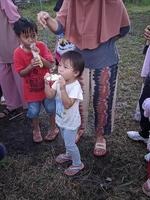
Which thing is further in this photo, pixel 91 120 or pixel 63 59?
pixel 91 120

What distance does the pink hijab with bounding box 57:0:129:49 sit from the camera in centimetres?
271

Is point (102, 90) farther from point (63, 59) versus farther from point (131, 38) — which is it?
point (131, 38)

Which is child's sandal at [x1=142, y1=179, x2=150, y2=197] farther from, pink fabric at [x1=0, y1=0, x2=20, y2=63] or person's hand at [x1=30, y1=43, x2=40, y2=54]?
pink fabric at [x1=0, y1=0, x2=20, y2=63]

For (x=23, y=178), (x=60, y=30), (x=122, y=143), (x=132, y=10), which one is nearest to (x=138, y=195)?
(x=122, y=143)

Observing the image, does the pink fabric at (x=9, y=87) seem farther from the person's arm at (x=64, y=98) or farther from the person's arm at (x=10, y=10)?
the person's arm at (x=64, y=98)

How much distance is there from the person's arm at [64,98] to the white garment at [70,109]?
1.7 inches

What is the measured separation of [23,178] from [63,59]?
3.63 ft

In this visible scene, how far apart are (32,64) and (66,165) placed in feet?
3.08

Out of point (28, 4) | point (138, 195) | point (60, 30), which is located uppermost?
point (60, 30)

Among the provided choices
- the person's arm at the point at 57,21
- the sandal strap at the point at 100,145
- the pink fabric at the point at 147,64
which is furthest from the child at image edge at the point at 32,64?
the pink fabric at the point at 147,64

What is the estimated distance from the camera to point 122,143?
3.42 m

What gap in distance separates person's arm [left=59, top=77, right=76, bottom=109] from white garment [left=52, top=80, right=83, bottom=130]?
43 mm

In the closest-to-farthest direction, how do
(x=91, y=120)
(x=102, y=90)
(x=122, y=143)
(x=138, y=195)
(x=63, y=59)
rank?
(x=63, y=59), (x=138, y=195), (x=102, y=90), (x=122, y=143), (x=91, y=120)

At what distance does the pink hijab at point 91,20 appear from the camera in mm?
2713
